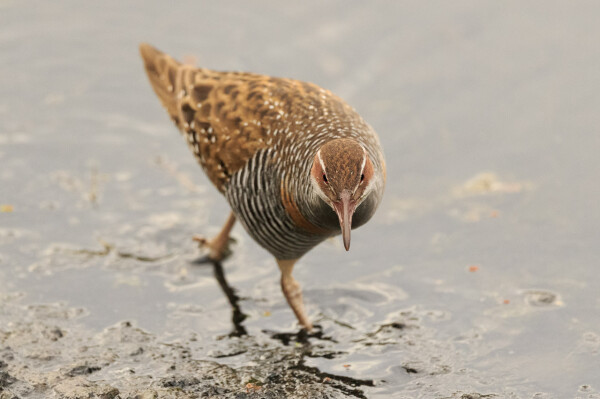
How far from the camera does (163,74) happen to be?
290 inches

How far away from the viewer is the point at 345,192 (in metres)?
4.98

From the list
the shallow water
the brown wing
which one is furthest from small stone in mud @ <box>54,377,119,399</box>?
the brown wing

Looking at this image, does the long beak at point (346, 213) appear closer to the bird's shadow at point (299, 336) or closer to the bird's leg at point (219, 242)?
the bird's shadow at point (299, 336)

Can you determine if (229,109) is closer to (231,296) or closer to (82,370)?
(231,296)

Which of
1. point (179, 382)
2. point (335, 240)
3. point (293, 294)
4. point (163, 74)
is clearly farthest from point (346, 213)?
point (163, 74)

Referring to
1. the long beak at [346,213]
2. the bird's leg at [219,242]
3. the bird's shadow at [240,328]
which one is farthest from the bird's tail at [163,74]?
the long beak at [346,213]

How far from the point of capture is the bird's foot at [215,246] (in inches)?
289

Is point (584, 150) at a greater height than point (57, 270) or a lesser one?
greater

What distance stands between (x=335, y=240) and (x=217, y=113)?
1.82m

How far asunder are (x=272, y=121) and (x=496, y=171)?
3.19 metres

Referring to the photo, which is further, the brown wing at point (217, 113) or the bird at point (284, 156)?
the brown wing at point (217, 113)

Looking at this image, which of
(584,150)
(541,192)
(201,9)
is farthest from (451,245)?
(201,9)

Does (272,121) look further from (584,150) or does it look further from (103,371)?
(584,150)

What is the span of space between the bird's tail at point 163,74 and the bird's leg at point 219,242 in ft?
3.37
